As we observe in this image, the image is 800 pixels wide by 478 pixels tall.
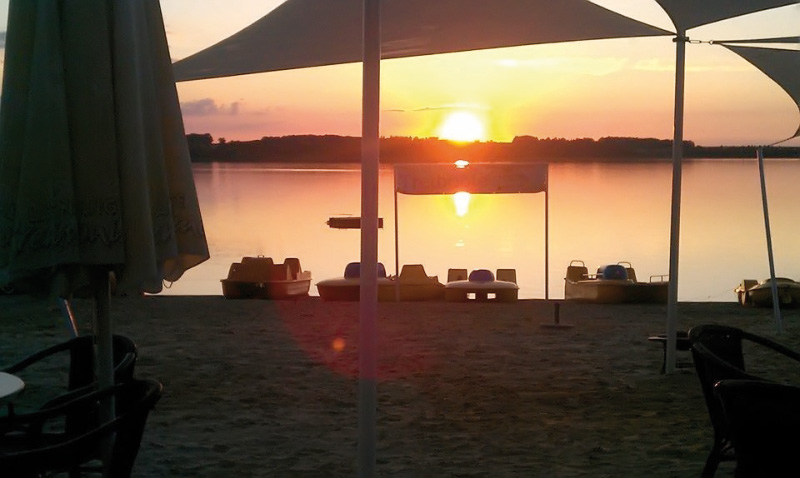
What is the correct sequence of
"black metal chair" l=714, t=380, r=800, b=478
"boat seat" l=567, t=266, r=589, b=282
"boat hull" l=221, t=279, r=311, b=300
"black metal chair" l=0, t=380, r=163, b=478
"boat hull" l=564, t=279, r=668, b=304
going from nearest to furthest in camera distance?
1. "black metal chair" l=0, t=380, r=163, b=478
2. "black metal chair" l=714, t=380, r=800, b=478
3. "boat hull" l=564, t=279, r=668, b=304
4. "boat hull" l=221, t=279, r=311, b=300
5. "boat seat" l=567, t=266, r=589, b=282

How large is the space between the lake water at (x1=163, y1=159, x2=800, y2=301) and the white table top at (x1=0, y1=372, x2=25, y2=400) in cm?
2322

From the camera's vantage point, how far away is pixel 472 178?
13.6m

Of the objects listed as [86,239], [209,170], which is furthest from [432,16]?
[209,170]

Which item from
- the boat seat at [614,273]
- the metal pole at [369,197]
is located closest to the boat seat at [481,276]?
the boat seat at [614,273]

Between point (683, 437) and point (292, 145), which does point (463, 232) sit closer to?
point (292, 145)

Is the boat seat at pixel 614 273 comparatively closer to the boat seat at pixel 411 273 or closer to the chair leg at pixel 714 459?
the boat seat at pixel 411 273

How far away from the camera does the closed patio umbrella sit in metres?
3.40

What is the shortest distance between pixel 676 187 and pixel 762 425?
4.48 meters

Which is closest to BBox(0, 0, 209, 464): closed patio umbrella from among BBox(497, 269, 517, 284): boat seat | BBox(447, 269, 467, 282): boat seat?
Result: BBox(447, 269, 467, 282): boat seat

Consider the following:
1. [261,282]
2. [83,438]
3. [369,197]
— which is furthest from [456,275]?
[83,438]

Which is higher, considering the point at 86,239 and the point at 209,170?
the point at 209,170

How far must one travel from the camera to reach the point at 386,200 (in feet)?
217

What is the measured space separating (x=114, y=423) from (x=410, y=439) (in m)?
3.08

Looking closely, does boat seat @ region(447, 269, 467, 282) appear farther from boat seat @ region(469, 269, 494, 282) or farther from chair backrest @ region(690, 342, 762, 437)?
chair backrest @ region(690, 342, 762, 437)
